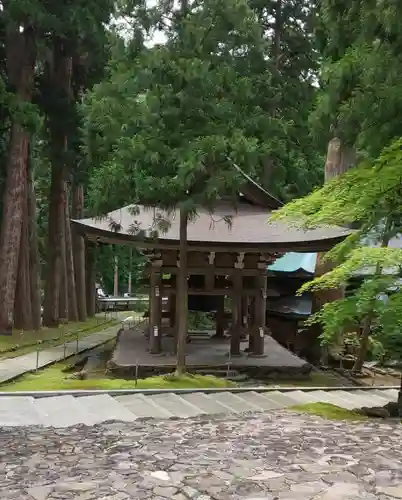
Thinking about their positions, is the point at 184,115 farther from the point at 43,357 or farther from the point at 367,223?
the point at 43,357

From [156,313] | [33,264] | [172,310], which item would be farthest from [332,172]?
[33,264]

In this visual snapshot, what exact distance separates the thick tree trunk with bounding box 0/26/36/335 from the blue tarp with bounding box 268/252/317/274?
852 cm

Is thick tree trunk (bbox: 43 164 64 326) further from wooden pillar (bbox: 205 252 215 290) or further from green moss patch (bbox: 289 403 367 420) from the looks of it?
green moss patch (bbox: 289 403 367 420)

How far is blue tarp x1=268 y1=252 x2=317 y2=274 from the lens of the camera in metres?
20.6

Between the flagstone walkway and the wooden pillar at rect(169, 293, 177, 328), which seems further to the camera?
the wooden pillar at rect(169, 293, 177, 328)

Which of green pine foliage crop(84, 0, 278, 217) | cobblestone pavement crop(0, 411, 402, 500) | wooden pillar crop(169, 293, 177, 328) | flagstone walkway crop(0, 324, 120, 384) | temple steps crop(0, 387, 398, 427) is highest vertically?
green pine foliage crop(84, 0, 278, 217)

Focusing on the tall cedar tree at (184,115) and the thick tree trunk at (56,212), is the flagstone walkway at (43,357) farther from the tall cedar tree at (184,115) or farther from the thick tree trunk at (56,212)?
the tall cedar tree at (184,115)

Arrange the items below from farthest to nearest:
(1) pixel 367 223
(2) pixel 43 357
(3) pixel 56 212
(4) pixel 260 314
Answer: (3) pixel 56 212 → (2) pixel 43 357 → (4) pixel 260 314 → (1) pixel 367 223

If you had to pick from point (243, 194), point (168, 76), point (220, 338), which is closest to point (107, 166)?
point (168, 76)

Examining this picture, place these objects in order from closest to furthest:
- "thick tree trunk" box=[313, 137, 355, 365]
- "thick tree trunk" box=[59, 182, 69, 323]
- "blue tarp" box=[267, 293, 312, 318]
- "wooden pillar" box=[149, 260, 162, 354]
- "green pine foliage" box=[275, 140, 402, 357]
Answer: "green pine foliage" box=[275, 140, 402, 357] < "wooden pillar" box=[149, 260, 162, 354] < "thick tree trunk" box=[313, 137, 355, 365] < "blue tarp" box=[267, 293, 312, 318] < "thick tree trunk" box=[59, 182, 69, 323]

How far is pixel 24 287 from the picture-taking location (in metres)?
18.3

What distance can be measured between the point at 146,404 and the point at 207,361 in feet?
19.8

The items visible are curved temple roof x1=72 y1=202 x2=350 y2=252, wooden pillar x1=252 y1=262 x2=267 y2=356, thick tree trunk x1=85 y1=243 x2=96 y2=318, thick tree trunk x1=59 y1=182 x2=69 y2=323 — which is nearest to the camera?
curved temple roof x1=72 y1=202 x2=350 y2=252

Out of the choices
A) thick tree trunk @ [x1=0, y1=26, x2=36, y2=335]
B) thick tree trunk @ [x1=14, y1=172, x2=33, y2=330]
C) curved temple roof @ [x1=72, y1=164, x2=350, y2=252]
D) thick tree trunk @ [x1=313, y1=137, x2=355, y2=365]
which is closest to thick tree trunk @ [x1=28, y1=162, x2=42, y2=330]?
thick tree trunk @ [x1=14, y1=172, x2=33, y2=330]
